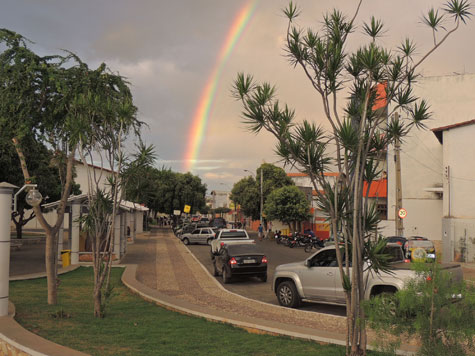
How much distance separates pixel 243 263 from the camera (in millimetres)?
16812

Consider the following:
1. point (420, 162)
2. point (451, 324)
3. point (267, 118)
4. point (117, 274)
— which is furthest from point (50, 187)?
point (451, 324)

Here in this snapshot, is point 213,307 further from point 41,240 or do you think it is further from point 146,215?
point 146,215

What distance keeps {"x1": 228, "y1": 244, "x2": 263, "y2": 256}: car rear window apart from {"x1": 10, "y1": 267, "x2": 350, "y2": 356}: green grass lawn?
5.75 meters

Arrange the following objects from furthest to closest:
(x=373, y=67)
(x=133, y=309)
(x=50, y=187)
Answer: (x=50, y=187)
(x=133, y=309)
(x=373, y=67)

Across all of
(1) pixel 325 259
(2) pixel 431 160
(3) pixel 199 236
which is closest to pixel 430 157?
(2) pixel 431 160

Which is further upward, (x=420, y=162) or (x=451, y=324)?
(x=420, y=162)

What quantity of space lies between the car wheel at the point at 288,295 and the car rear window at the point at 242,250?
15.9 ft

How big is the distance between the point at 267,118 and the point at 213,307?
672 centimetres

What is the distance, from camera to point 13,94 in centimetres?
1159

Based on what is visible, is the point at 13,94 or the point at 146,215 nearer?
the point at 13,94

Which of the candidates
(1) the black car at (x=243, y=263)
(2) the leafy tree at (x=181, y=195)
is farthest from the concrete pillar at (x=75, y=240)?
(2) the leafy tree at (x=181, y=195)

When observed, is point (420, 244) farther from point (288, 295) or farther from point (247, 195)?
point (247, 195)

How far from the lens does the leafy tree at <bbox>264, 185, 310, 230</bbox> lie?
45594 millimetres

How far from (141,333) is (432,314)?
17.6 feet
